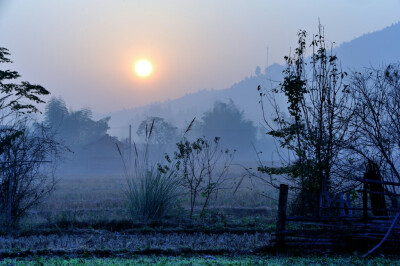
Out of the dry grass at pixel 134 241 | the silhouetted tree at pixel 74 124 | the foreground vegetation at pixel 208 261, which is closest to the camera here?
the foreground vegetation at pixel 208 261

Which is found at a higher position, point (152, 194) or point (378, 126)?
point (378, 126)

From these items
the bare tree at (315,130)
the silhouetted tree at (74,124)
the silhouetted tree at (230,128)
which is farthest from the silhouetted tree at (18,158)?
the silhouetted tree at (230,128)

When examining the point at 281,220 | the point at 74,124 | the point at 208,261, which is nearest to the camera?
the point at 208,261

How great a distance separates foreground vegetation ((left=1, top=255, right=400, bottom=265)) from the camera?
7102 millimetres

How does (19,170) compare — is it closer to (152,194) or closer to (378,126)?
(152,194)

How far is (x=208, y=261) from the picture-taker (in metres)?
7.29

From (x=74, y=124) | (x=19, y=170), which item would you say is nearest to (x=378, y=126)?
(x=19, y=170)

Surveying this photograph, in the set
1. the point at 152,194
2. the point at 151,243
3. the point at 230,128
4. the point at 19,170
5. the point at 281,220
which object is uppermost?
the point at 230,128

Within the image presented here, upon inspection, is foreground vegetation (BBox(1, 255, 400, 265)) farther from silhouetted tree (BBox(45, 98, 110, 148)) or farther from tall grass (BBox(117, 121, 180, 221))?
silhouetted tree (BBox(45, 98, 110, 148))

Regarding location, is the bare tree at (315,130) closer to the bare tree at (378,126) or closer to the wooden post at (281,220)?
the bare tree at (378,126)

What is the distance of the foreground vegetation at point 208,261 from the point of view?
23.3 feet

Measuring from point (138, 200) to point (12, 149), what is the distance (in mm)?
3618

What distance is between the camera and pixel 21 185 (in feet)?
40.8

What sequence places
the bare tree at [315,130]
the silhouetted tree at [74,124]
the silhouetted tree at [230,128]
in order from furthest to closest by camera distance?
the silhouetted tree at [230,128], the silhouetted tree at [74,124], the bare tree at [315,130]
